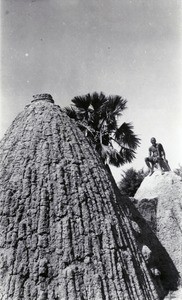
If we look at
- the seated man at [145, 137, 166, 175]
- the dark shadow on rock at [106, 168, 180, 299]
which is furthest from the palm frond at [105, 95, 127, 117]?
the dark shadow on rock at [106, 168, 180, 299]

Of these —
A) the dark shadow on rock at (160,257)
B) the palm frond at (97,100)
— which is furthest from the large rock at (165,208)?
the palm frond at (97,100)

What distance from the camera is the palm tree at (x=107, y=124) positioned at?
38.0 ft

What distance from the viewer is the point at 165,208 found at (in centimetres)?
873

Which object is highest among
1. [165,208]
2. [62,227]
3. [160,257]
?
[165,208]

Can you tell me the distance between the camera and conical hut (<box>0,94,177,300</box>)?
4527 millimetres

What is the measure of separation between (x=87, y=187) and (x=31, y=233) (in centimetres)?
141

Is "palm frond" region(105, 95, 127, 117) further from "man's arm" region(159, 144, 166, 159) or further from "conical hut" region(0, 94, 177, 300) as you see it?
"conical hut" region(0, 94, 177, 300)

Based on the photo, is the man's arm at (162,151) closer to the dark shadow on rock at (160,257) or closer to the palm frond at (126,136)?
the palm frond at (126,136)

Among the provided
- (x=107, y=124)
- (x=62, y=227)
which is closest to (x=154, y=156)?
(x=107, y=124)

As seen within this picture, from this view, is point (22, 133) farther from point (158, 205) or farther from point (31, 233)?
point (158, 205)

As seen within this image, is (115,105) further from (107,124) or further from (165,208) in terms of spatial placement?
(165,208)

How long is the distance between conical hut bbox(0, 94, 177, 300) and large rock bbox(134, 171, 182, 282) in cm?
223

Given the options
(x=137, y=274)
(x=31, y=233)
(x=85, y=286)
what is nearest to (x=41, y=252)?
(x=31, y=233)

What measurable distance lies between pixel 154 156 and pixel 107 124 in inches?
94.3
